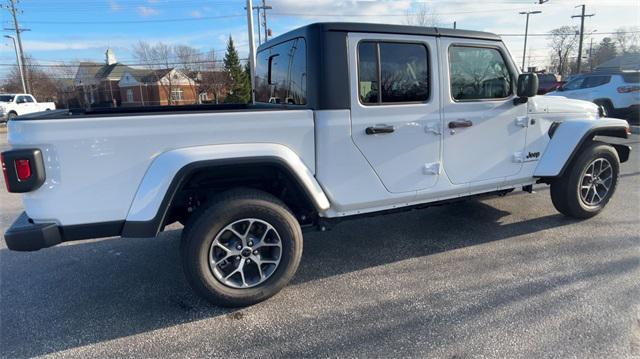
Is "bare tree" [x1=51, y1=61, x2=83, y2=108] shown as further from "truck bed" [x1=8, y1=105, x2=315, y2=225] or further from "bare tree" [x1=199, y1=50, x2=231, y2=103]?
"truck bed" [x1=8, y1=105, x2=315, y2=225]

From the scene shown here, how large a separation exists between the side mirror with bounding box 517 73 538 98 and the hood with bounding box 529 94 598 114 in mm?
293

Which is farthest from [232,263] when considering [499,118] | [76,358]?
[499,118]

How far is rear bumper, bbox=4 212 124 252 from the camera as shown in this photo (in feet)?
8.04

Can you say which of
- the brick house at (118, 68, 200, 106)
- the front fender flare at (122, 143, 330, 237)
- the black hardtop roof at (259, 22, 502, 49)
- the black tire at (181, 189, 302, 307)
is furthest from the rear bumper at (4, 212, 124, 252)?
the brick house at (118, 68, 200, 106)

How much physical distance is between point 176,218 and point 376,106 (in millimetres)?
1919

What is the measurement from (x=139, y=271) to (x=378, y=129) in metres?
2.47

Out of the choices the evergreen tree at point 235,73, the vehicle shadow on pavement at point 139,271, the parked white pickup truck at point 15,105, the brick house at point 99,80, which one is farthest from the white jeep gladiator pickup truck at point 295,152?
the brick house at point 99,80

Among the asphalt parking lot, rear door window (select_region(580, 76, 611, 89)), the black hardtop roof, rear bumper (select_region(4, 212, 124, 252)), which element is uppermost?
the black hardtop roof

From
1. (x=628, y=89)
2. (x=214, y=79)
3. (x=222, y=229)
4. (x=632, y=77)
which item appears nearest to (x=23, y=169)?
(x=222, y=229)

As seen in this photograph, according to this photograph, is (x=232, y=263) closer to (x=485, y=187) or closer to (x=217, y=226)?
(x=217, y=226)

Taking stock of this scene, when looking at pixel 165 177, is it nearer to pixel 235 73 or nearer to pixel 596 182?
pixel 596 182

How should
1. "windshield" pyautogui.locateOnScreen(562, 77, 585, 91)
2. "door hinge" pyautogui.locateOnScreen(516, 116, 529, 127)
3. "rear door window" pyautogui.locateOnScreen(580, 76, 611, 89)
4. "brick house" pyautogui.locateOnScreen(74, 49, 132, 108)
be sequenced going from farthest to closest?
1. "brick house" pyautogui.locateOnScreen(74, 49, 132, 108)
2. "windshield" pyautogui.locateOnScreen(562, 77, 585, 91)
3. "rear door window" pyautogui.locateOnScreen(580, 76, 611, 89)
4. "door hinge" pyautogui.locateOnScreen(516, 116, 529, 127)

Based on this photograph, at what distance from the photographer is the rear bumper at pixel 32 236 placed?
245 cm

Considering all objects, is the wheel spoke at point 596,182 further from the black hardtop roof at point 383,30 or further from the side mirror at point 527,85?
the black hardtop roof at point 383,30
